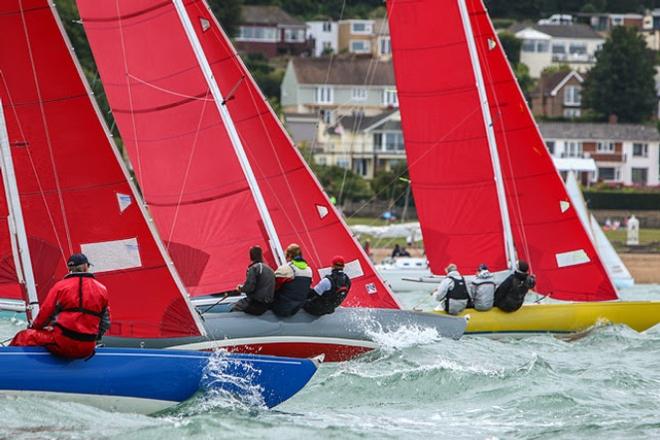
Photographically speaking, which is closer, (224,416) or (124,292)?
(224,416)

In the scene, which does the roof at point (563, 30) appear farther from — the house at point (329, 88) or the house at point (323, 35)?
the house at point (329, 88)

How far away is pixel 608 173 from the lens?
87438mm

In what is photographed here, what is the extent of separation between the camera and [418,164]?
24.7m

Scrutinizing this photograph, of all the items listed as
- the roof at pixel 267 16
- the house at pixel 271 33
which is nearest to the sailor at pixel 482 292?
the house at pixel 271 33

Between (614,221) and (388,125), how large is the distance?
72.6 ft

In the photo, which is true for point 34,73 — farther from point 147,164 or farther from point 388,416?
point 147,164

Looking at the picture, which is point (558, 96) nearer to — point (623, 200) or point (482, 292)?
point (623, 200)

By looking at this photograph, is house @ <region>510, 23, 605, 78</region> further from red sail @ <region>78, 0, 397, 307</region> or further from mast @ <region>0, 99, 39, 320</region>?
mast @ <region>0, 99, 39, 320</region>

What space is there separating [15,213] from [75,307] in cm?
143

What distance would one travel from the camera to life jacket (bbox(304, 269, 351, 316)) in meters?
17.5

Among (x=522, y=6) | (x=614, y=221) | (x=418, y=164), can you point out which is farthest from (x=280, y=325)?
(x=522, y=6)

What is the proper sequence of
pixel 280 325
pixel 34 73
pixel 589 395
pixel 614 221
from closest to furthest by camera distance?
pixel 34 73 < pixel 589 395 < pixel 280 325 < pixel 614 221

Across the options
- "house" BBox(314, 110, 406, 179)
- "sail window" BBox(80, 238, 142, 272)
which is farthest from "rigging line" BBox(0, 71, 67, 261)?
"house" BBox(314, 110, 406, 179)

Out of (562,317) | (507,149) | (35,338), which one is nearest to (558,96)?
(507,149)
